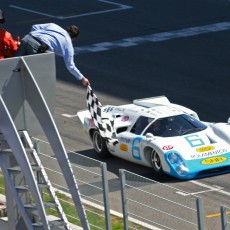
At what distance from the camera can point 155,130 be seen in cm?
2253

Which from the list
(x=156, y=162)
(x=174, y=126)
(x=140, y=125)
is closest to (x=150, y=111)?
(x=140, y=125)

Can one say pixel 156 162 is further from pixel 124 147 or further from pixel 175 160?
pixel 124 147

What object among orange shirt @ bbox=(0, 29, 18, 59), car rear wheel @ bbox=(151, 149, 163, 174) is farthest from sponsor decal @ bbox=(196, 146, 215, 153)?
orange shirt @ bbox=(0, 29, 18, 59)

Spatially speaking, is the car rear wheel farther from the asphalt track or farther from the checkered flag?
the checkered flag

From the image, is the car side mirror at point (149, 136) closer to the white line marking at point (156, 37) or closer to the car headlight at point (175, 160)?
the car headlight at point (175, 160)

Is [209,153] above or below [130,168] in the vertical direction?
above

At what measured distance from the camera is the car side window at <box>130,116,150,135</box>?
22.8 m

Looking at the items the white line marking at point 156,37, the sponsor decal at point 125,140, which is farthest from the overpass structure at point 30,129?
the white line marking at point 156,37

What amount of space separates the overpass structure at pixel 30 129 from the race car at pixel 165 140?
8.05m

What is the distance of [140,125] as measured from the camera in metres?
22.8

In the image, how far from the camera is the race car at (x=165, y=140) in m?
21.6

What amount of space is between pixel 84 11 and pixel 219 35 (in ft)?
21.0

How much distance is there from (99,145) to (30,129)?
1013cm

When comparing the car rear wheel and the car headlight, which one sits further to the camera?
the car rear wheel
